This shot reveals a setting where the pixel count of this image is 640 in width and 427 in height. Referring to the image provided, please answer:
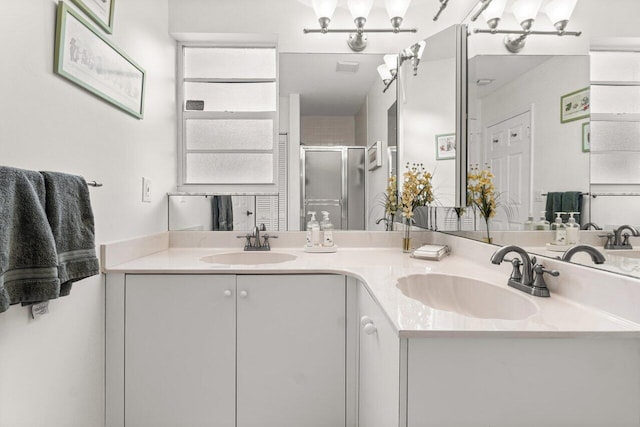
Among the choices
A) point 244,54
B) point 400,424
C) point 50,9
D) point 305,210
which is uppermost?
point 244,54

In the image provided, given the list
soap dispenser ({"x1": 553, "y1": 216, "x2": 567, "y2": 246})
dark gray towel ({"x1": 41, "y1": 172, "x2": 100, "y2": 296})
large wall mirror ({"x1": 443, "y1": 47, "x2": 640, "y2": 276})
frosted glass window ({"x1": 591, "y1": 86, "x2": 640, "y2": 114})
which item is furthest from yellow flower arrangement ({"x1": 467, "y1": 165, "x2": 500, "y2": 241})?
dark gray towel ({"x1": 41, "y1": 172, "x2": 100, "y2": 296})

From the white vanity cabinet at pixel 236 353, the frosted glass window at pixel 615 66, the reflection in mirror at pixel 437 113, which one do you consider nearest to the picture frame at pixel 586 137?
the frosted glass window at pixel 615 66

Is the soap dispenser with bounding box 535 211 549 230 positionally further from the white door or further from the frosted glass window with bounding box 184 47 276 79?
the frosted glass window with bounding box 184 47 276 79

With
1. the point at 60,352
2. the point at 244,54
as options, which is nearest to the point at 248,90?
the point at 244,54

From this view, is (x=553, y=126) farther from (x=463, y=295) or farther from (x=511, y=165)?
(x=463, y=295)

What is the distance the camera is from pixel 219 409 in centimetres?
137

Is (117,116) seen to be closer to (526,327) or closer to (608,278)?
(526,327)

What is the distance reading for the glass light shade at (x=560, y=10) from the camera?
93 cm

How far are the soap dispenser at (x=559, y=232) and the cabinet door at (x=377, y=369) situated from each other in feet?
1.82

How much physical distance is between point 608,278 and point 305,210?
1427 millimetres

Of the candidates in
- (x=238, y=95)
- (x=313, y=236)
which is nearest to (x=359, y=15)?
(x=238, y=95)

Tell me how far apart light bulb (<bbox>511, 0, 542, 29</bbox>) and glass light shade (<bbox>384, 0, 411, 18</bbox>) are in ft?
2.53

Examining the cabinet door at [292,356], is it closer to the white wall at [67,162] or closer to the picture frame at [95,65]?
the white wall at [67,162]

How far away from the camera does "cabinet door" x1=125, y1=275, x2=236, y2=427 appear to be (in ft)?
4.49
